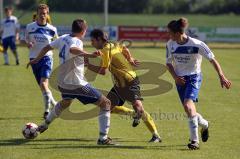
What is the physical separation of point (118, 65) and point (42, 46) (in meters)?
2.99

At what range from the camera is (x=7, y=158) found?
9258 mm

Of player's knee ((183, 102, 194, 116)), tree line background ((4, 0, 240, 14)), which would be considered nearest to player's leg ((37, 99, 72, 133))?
player's knee ((183, 102, 194, 116))

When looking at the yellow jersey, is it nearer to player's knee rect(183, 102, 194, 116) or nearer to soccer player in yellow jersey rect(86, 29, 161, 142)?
soccer player in yellow jersey rect(86, 29, 161, 142)

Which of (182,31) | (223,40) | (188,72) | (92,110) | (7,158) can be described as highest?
(182,31)

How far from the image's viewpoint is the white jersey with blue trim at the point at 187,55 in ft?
33.5

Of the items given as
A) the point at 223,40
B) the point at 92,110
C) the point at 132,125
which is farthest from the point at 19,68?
the point at 223,40

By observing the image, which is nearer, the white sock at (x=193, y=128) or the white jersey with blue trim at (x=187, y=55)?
the white sock at (x=193, y=128)

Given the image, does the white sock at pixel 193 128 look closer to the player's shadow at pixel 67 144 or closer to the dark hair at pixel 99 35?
the player's shadow at pixel 67 144

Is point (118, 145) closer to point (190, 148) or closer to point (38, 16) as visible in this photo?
point (190, 148)

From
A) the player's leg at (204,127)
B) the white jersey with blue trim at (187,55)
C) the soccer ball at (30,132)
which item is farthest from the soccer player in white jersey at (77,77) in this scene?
the player's leg at (204,127)

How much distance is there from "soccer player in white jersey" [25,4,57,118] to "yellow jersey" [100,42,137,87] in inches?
99.5

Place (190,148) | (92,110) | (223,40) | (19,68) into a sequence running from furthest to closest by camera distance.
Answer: (223,40)
(19,68)
(92,110)
(190,148)

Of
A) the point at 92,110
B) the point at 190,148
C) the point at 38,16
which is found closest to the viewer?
the point at 190,148

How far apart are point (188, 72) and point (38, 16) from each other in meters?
4.03
